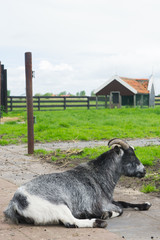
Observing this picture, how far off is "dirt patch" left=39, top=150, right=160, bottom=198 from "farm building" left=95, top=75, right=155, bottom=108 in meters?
28.8

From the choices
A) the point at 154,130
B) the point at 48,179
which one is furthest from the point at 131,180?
the point at 154,130

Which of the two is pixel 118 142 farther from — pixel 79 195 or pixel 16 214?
pixel 16 214

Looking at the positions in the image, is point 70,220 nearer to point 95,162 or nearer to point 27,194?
point 27,194

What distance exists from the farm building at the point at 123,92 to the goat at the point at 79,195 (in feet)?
108

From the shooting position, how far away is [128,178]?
7938 millimetres

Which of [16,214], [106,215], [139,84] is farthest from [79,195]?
[139,84]

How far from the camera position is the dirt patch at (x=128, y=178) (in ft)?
24.0

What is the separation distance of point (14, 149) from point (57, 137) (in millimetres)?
2657

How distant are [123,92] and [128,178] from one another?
104 feet

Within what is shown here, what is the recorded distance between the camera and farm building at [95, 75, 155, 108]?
39.0 metres

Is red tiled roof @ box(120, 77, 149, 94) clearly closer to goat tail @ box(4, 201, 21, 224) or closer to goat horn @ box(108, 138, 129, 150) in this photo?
goat horn @ box(108, 138, 129, 150)

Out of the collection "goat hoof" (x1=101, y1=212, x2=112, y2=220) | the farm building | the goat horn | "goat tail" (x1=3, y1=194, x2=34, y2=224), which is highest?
the farm building

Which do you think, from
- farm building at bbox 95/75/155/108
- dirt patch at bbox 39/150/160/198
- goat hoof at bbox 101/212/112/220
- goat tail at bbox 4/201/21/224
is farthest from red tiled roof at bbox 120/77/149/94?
goat tail at bbox 4/201/21/224

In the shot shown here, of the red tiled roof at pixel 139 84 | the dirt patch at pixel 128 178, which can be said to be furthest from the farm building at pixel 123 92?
the dirt patch at pixel 128 178
